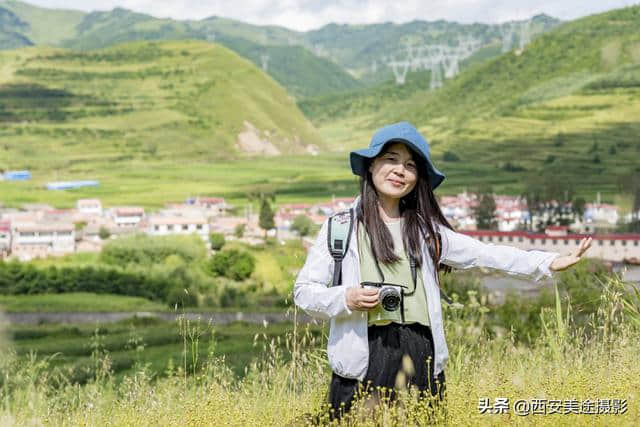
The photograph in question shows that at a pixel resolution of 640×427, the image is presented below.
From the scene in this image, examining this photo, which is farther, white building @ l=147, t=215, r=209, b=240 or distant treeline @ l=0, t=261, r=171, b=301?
white building @ l=147, t=215, r=209, b=240

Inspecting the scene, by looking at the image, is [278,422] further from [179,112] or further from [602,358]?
[179,112]

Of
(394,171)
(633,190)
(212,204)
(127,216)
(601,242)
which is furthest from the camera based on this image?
(212,204)

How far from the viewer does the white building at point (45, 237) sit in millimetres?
64812

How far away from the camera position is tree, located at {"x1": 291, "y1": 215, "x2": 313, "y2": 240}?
66425 millimetres

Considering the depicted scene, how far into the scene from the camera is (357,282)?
3033 mm

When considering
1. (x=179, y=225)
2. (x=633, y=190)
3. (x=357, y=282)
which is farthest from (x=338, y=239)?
(x=633, y=190)

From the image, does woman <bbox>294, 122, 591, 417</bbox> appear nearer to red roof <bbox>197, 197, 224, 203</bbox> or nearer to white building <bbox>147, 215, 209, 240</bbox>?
white building <bbox>147, 215, 209, 240</bbox>

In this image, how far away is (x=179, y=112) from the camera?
140125mm

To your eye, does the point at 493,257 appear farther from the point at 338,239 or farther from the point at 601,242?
the point at 601,242

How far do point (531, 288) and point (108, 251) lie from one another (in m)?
34.6

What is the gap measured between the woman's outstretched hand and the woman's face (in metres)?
0.64

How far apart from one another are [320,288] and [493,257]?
0.74 meters

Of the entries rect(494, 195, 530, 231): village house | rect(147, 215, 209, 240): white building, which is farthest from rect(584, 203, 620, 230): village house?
rect(147, 215, 209, 240): white building

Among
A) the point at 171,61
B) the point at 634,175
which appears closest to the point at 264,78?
the point at 171,61
